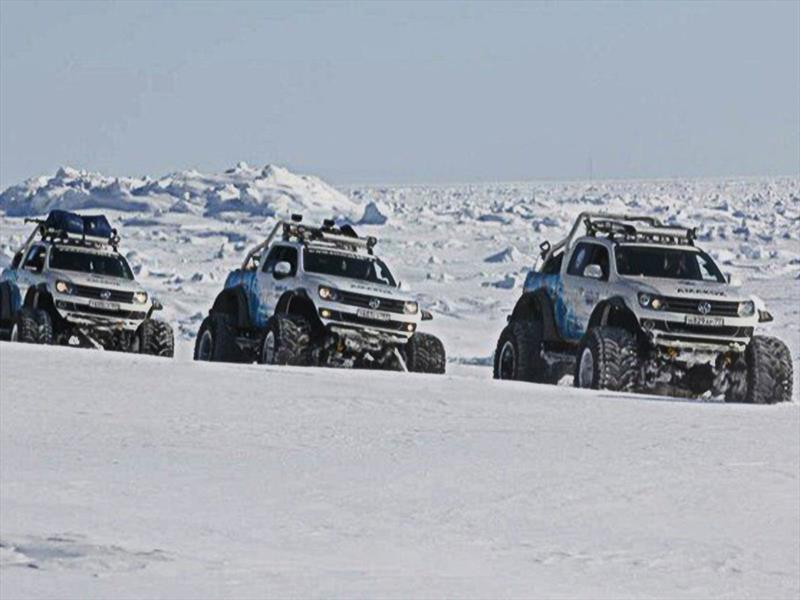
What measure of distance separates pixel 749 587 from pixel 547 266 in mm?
13437

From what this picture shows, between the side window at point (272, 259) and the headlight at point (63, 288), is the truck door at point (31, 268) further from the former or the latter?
the side window at point (272, 259)

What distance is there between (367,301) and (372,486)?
991cm

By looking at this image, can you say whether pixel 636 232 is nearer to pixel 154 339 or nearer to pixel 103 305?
pixel 154 339

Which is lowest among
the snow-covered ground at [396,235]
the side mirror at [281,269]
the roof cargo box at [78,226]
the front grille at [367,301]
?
the front grille at [367,301]

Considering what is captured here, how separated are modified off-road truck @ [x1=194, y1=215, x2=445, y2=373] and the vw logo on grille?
146 inches

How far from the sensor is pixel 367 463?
13.0 m

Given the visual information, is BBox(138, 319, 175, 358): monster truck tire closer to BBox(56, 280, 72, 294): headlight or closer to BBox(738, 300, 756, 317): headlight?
BBox(56, 280, 72, 294): headlight

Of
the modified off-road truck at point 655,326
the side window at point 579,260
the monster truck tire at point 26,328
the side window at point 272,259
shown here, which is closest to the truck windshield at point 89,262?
the monster truck tire at point 26,328

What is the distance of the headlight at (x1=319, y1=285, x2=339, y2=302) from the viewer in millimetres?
21688

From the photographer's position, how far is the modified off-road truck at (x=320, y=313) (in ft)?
70.5

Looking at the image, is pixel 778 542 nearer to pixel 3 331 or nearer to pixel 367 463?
pixel 367 463

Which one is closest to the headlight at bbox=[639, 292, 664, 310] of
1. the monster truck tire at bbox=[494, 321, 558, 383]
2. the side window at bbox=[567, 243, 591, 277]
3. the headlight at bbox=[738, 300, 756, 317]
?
the headlight at bbox=[738, 300, 756, 317]

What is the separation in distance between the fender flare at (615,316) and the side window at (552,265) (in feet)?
6.63

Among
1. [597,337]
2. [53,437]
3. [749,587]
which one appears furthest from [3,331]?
[749,587]
